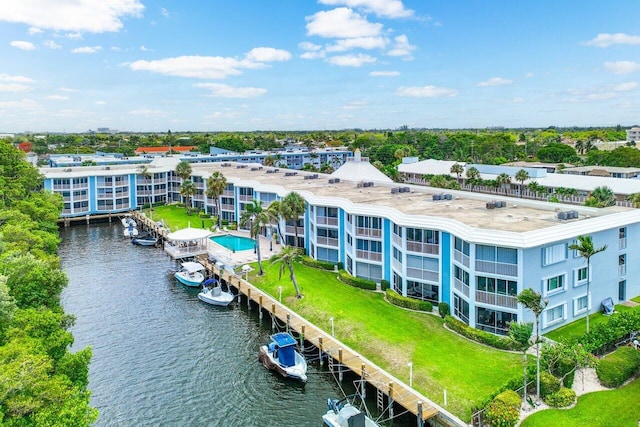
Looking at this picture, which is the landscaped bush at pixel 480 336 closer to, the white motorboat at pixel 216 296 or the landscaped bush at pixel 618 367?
the landscaped bush at pixel 618 367

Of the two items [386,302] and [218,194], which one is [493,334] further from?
[218,194]

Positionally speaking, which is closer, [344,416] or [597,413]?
[597,413]

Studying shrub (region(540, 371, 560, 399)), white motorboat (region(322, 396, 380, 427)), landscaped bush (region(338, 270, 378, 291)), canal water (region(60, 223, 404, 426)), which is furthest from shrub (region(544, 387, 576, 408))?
landscaped bush (region(338, 270, 378, 291))

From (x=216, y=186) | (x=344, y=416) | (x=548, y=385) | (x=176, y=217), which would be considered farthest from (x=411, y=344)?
(x=176, y=217)

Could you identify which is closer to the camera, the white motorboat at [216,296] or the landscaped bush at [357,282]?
the landscaped bush at [357,282]

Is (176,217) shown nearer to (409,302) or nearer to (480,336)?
(409,302)

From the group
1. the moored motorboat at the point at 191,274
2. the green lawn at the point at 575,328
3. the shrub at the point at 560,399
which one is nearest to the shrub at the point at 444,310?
the green lawn at the point at 575,328

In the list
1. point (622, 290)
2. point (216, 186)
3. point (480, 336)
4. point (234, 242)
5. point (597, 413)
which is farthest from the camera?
point (216, 186)
